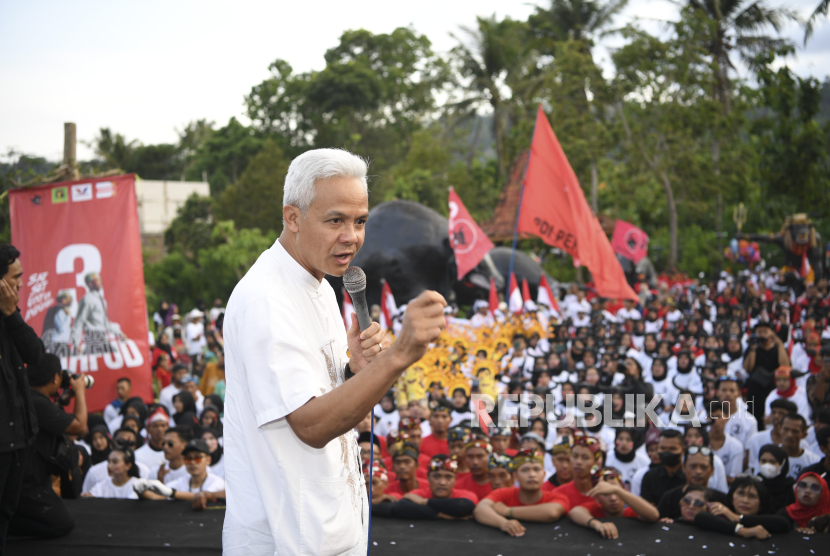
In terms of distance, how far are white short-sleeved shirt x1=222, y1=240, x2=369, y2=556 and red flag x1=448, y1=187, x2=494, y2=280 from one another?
33.5ft

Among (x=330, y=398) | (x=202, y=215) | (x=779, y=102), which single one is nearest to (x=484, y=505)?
(x=330, y=398)

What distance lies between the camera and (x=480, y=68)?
32.2 meters

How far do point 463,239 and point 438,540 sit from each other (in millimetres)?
8490

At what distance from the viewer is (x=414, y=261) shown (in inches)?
666

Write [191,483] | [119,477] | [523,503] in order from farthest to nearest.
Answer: [119,477], [191,483], [523,503]

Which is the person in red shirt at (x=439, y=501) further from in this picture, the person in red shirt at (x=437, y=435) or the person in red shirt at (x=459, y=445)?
the person in red shirt at (x=437, y=435)

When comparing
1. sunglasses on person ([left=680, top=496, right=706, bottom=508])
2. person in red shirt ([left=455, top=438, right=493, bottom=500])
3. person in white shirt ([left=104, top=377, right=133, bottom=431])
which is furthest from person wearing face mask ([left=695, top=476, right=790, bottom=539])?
person in white shirt ([left=104, top=377, right=133, bottom=431])

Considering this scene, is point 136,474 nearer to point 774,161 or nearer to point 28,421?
point 28,421

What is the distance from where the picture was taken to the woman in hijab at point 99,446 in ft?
21.3

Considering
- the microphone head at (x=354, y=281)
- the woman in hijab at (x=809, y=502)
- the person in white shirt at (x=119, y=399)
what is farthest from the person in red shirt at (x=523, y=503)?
the person in white shirt at (x=119, y=399)

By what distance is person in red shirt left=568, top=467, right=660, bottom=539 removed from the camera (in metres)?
4.41

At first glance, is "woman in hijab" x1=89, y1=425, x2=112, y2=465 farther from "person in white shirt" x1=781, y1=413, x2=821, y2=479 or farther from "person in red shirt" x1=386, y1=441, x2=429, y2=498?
"person in white shirt" x1=781, y1=413, x2=821, y2=479

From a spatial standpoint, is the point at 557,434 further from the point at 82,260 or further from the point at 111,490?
the point at 82,260

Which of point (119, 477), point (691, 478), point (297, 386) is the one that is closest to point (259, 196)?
point (119, 477)
